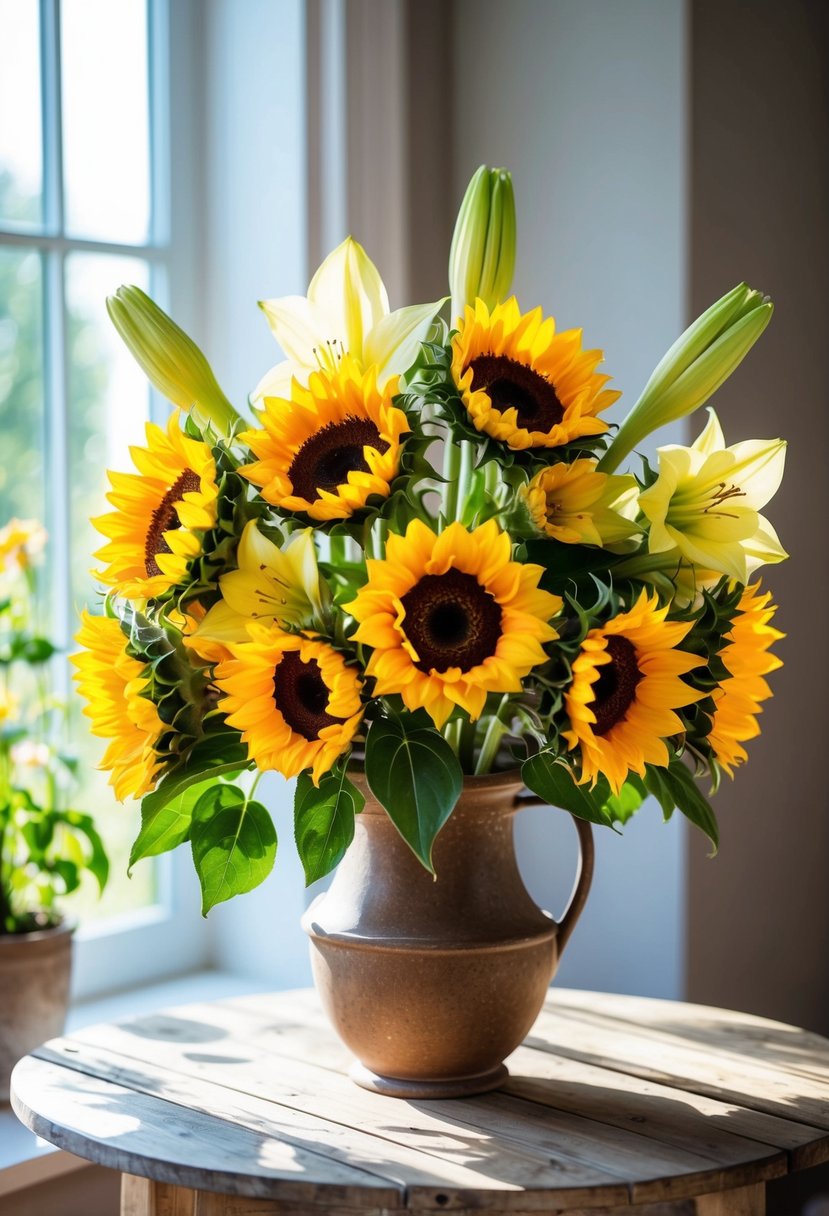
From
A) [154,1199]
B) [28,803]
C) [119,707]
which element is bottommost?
[154,1199]

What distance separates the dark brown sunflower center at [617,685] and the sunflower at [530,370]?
0.14 m

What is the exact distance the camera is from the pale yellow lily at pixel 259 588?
94 centimetres

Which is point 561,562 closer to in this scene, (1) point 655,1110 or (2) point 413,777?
(2) point 413,777

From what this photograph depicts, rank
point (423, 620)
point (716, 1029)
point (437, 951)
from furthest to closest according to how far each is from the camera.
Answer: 1. point (716, 1029)
2. point (437, 951)
3. point (423, 620)

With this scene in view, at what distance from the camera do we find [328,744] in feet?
2.94

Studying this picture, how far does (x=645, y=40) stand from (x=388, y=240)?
1.20 feet

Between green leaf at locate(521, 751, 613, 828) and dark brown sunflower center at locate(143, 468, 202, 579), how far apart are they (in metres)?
0.29

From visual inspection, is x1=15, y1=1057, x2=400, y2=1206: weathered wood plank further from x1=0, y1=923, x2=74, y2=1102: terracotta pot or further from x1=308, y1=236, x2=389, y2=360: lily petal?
x1=308, y1=236, x2=389, y2=360: lily petal

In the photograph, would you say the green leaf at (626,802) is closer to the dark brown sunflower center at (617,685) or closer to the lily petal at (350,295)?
the dark brown sunflower center at (617,685)

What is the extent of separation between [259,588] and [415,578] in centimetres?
12

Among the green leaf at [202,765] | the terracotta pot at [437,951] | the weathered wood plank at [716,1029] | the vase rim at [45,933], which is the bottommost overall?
the weathered wood plank at [716,1029]

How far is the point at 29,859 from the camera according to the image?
1.40m

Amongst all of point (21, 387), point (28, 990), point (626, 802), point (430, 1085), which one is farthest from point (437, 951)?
point (21, 387)

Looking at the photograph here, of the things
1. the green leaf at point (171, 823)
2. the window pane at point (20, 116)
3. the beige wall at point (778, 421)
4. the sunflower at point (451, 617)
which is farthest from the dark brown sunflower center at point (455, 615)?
the window pane at point (20, 116)
